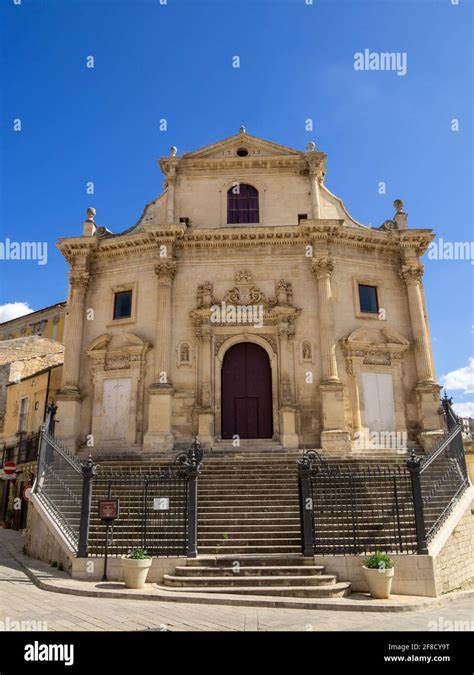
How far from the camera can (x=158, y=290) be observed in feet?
63.9

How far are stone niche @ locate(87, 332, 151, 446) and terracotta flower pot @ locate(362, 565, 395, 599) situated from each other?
10.6 m

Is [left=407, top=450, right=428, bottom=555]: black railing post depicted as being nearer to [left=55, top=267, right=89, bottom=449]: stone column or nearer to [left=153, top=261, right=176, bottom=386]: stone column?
[left=153, top=261, right=176, bottom=386]: stone column

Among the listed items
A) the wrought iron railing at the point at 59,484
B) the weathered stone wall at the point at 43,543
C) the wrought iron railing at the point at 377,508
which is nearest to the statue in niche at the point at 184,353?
the wrought iron railing at the point at 59,484

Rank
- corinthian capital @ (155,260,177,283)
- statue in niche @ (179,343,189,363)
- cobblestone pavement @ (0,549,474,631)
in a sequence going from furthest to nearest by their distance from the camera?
1. corinthian capital @ (155,260,177,283)
2. statue in niche @ (179,343,189,363)
3. cobblestone pavement @ (0,549,474,631)

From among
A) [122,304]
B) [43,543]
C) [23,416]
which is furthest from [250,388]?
[23,416]

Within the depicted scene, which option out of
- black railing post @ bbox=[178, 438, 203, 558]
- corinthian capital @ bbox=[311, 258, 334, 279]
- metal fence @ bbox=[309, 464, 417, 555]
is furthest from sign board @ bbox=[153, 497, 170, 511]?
corinthian capital @ bbox=[311, 258, 334, 279]

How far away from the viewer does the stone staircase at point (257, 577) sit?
30.7 ft

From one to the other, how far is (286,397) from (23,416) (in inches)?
581

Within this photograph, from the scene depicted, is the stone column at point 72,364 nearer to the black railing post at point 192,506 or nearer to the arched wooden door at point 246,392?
the arched wooden door at point 246,392

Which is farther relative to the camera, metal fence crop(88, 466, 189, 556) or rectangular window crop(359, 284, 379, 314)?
rectangular window crop(359, 284, 379, 314)

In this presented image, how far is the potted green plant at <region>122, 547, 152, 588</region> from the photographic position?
9680mm

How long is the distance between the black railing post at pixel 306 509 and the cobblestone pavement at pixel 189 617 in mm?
2081
